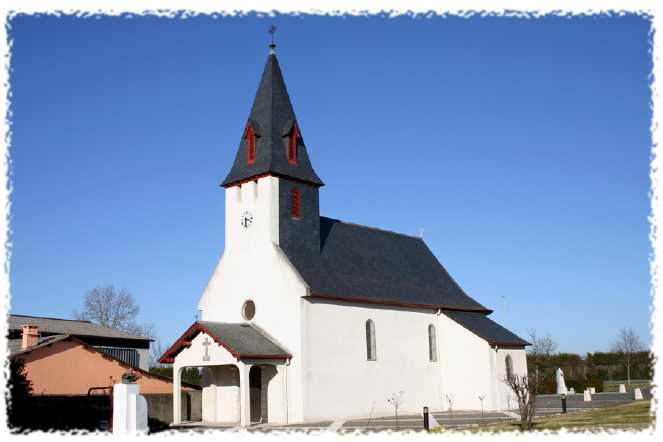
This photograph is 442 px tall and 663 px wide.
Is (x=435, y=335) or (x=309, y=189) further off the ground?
(x=309, y=189)

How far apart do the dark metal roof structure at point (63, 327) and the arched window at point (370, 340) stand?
20506 millimetres

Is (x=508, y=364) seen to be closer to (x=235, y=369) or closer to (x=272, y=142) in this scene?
(x=235, y=369)

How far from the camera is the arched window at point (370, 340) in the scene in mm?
32562

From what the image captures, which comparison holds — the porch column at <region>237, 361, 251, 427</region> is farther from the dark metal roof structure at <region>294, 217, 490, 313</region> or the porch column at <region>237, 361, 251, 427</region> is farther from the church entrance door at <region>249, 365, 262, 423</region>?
the dark metal roof structure at <region>294, 217, 490, 313</region>

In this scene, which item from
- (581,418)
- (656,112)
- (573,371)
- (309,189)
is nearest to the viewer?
(656,112)

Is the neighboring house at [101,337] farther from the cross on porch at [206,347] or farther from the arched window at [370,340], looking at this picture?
the arched window at [370,340]

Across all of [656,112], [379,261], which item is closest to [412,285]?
[379,261]

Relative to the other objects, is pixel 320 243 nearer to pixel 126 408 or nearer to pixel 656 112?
pixel 126 408

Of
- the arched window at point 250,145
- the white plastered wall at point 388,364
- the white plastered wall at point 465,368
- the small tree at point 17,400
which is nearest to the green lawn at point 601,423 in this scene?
the white plastered wall at point 388,364

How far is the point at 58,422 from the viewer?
796 inches

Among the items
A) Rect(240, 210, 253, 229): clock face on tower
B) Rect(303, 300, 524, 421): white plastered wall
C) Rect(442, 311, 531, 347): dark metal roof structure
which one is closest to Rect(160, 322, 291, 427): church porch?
Rect(303, 300, 524, 421): white plastered wall

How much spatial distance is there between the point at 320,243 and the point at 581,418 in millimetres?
14787

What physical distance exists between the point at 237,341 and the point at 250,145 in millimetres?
9635

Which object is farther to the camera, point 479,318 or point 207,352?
point 479,318
